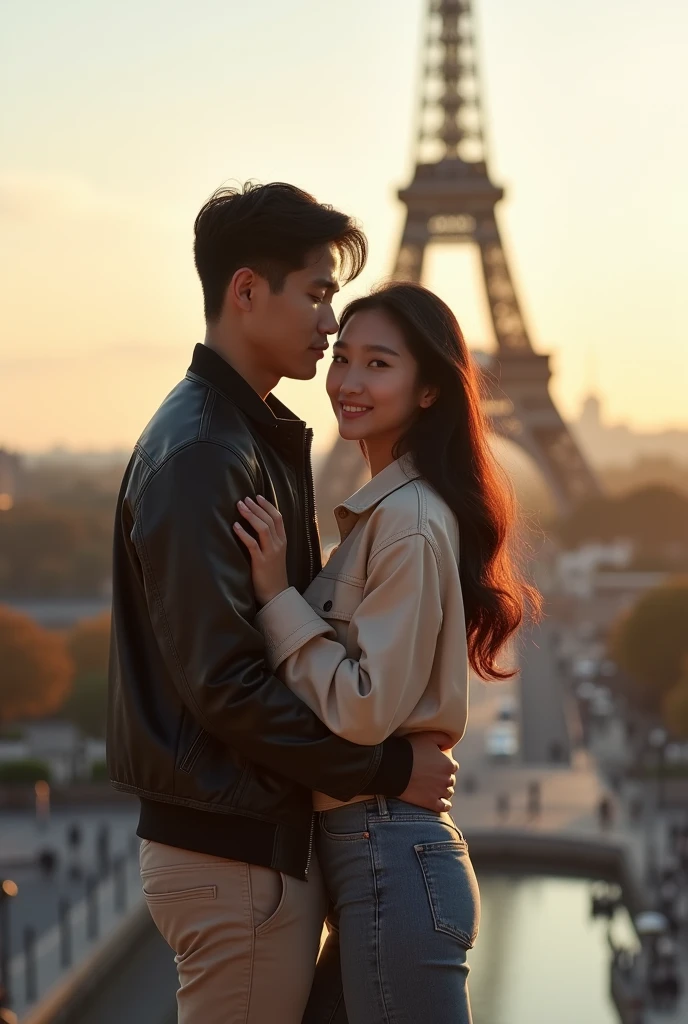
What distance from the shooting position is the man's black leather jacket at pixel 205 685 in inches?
115

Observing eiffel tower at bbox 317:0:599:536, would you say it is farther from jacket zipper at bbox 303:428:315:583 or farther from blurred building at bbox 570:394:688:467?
blurred building at bbox 570:394:688:467

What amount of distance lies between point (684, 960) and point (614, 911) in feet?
8.51

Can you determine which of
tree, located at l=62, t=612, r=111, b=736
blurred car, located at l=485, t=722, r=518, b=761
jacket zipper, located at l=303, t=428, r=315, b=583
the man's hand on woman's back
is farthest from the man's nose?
tree, located at l=62, t=612, r=111, b=736

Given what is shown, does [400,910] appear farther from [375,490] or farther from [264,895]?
[375,490]

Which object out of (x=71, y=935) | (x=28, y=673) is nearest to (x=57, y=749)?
(x=28, y=673)

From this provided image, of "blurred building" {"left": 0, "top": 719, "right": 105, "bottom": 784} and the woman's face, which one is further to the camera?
"blurred building" {"left": 0, "top": 719, "right": 105, "bottom": 784}

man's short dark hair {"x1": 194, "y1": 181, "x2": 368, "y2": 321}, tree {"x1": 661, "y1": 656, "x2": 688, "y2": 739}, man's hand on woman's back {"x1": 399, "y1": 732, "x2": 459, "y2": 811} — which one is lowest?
man's hand on woman's back {"x1": 399, "y1": 732, "x2": 459, "y2": 811}

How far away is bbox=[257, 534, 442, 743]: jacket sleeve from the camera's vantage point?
116 inches

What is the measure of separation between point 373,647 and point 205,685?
30 cm

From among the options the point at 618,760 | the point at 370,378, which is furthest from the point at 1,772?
the point at 370,378

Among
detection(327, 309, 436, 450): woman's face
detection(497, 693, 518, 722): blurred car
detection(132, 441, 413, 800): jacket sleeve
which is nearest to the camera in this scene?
detection(132, 441, 413, 800): jacket sleeve

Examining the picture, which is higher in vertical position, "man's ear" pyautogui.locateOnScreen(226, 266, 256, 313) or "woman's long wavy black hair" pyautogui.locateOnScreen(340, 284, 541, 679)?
"man's ear" pyautogui.locateOnScreen(226, 266, 256, 313)

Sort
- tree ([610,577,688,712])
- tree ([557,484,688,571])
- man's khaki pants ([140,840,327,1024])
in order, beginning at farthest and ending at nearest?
tree ([557,484,688,571]), tree ([610,577,688,712]), man's khaki pants ([140,840,327,1024])

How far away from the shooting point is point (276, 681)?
2945mm
